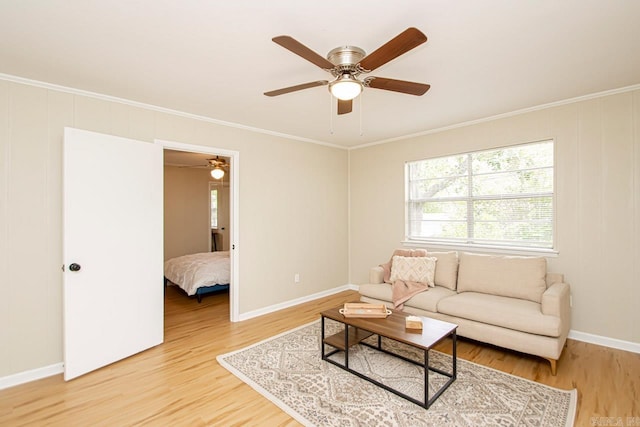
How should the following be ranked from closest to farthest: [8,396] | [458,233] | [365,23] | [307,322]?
[365,23]
[8,396]
[307,322]
[458,233]

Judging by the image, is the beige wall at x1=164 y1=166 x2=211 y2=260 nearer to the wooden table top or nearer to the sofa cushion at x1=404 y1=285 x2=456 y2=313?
the wooden table top

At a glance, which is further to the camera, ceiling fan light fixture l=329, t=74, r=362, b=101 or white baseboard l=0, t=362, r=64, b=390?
white baseboard l=0, t=362, r=64, b=390

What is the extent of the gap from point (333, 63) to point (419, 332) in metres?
2.09

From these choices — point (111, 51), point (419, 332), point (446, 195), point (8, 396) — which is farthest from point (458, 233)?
point (8, 396)

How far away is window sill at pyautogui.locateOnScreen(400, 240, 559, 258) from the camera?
3.50 meters

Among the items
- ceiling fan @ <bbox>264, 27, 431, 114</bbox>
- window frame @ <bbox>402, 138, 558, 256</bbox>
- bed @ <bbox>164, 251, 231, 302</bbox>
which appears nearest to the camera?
ceiling fan @ <bbox>264, 27, 431, 114</bbox>

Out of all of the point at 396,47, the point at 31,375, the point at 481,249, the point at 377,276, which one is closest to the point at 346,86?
the point at 396,47

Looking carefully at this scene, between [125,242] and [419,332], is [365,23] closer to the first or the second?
[419,332]

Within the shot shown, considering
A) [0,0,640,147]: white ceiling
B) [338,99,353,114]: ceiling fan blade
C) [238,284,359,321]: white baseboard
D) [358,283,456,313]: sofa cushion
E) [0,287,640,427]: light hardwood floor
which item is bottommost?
[0,287,640,427]: light hardwood floor

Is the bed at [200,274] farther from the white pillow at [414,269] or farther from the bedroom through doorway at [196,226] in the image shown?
the white pillow at [414,269]

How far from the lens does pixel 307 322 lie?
3.91m

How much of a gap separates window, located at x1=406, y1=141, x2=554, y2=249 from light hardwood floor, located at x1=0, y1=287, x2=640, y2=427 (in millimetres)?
1325

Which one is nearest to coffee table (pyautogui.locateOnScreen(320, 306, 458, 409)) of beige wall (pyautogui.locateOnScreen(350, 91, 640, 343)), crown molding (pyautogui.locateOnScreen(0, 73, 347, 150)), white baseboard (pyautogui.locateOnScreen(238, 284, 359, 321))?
white baseboard (pyautogui.locateOnScreen(238, 284, 359, 321))

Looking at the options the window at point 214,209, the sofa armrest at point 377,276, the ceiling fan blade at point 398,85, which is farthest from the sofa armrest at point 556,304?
the window at point 214,209
